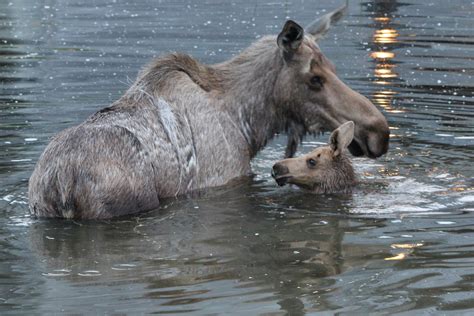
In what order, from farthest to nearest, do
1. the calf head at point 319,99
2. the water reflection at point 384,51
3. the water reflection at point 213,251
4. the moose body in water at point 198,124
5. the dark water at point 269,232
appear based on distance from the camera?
1. the water reflection at point 384,51
2. the calf head at point 319,99
3. the moose body in water at point 198,124
4. the water reflection at point 213,251
5. the dark water at point 269,232

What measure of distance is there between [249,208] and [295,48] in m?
1.46

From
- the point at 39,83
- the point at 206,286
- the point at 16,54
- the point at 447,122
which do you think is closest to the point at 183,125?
the point at 206,286

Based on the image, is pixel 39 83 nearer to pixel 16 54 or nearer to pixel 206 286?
pixel 16 54

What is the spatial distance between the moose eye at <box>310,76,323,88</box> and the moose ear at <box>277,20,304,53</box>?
291mm

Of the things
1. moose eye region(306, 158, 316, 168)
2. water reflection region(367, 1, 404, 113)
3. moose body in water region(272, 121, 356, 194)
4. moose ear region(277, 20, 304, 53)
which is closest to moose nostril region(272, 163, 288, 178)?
moose body in water region(272, 121, 356, 194)

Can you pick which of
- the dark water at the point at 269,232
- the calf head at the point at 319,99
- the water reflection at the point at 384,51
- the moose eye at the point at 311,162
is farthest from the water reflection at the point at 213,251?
the water reflection at the point at 384,51

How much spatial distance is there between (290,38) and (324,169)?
1.09m

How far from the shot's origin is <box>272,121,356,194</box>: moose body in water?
32.4 ft

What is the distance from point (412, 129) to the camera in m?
12.5

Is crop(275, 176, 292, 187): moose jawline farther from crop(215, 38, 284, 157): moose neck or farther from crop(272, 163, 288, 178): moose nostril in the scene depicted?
crop(215, 38, 284, 157): moose neck

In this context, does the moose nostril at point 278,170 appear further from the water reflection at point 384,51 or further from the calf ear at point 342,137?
the water reflection at point 384,51

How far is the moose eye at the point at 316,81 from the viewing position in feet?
33.5

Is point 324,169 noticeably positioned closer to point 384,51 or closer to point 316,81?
point 316,81

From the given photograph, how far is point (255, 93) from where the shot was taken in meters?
10.4
